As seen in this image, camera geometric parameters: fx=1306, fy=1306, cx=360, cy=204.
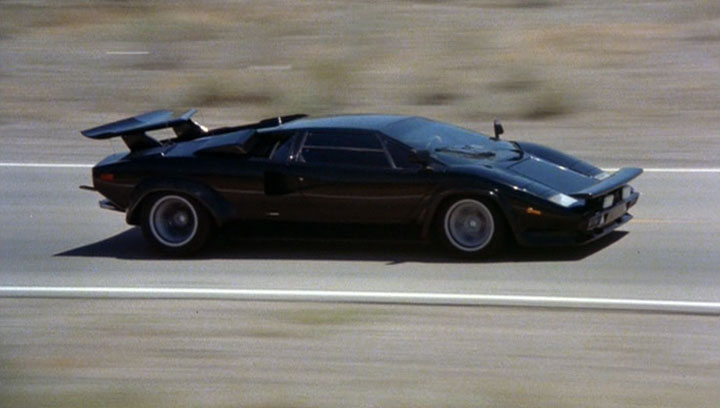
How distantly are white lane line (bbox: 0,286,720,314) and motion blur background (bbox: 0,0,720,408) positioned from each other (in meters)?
0.22

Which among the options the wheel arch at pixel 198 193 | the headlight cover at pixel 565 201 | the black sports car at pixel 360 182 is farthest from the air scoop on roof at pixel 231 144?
the headlight cover at pixel 565 201

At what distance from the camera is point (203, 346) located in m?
7.98

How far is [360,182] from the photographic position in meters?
10.8

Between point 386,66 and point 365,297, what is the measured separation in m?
12.8

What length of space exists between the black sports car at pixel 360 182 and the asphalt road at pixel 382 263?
0.86 ft

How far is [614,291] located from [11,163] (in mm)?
9495

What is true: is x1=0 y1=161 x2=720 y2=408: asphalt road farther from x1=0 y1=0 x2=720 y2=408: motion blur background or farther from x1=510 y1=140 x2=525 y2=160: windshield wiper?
x1=510 y1=140 x2=525 y2=160: windshield wiper

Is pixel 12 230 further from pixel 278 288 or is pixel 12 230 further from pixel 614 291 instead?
pixel 614 291

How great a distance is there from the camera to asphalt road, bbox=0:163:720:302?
988 centimetres

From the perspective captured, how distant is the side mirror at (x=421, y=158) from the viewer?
10711 millimetres

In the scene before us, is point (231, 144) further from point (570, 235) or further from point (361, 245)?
point (570, 235)

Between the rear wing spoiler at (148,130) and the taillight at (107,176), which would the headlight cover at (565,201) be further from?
the taillight at (107,176)

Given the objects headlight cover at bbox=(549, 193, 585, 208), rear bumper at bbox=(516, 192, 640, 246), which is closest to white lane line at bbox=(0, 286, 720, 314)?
rear bumper at bbox=(516, 192, 640, 246)

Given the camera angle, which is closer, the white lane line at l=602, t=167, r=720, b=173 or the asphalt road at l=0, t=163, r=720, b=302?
the asphalt road at l=0, t=163, r=720, b=302
